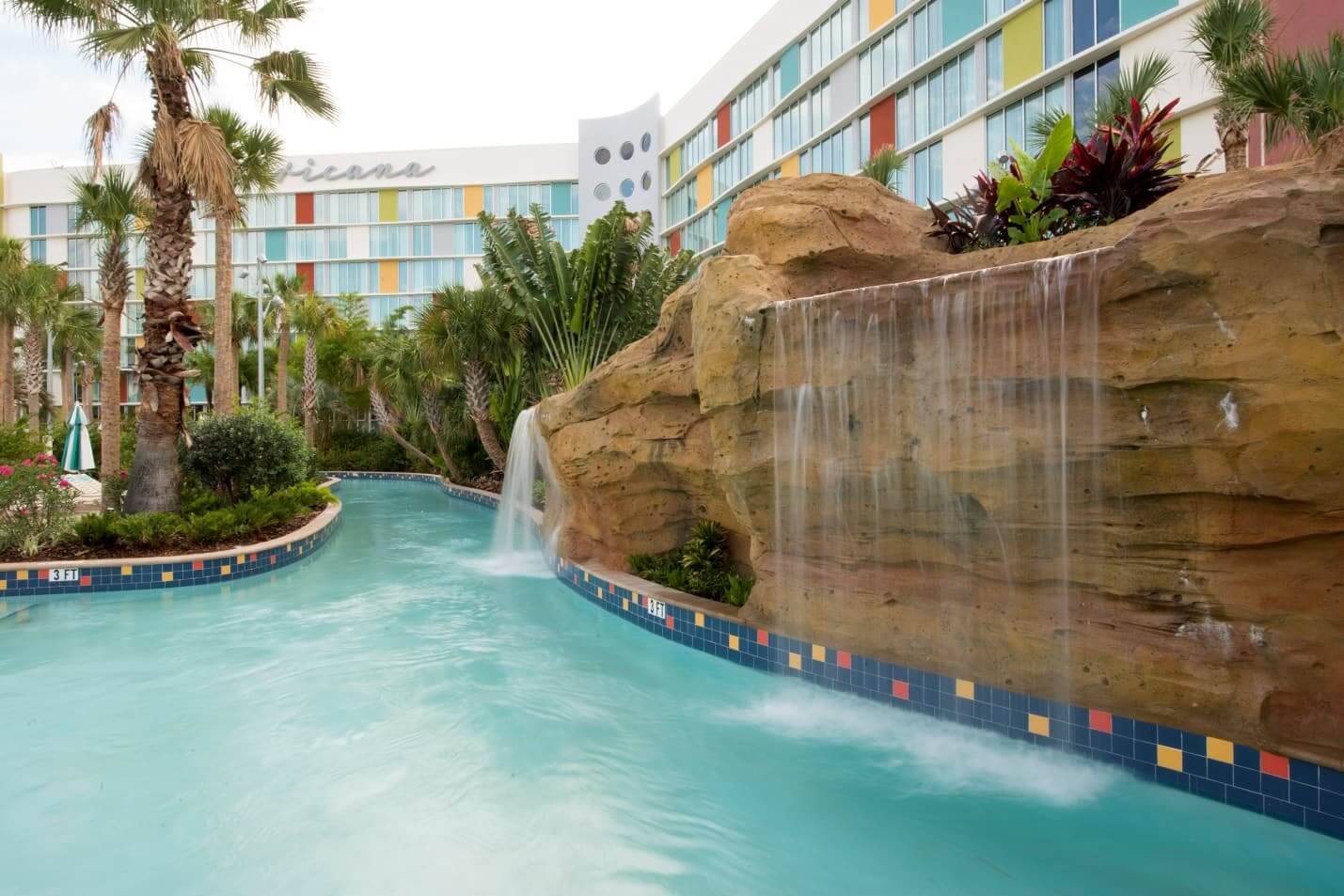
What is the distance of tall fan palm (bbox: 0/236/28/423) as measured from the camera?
2439 centimetres

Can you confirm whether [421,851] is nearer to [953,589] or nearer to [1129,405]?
[953,589]

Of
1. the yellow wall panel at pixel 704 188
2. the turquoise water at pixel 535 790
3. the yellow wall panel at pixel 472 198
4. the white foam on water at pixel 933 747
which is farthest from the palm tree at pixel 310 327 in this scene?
the white foam on water at pixel 933 747

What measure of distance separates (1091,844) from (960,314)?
3211 millimetres

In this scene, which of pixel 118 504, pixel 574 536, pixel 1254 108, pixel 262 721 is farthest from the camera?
pixel 118 504

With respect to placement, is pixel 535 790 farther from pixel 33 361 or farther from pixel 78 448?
pixel 33 361

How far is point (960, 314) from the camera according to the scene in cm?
531

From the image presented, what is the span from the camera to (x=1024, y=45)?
17922 mm

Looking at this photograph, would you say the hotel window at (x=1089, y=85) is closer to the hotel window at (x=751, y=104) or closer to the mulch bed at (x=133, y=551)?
the hotel window at (x=751, y=104)

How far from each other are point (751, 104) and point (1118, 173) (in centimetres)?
2669

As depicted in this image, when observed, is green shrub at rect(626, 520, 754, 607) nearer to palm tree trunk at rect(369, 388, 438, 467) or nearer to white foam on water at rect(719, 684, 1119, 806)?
white foam on water at rect(719, 684, 1119, 806)

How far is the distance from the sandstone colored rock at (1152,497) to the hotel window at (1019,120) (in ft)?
43.9

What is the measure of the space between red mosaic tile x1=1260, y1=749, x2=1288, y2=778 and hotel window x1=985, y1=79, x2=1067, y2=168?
15.5m

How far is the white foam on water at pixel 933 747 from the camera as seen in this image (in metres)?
4.63

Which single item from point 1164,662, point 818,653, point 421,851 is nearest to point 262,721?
point 421,851
